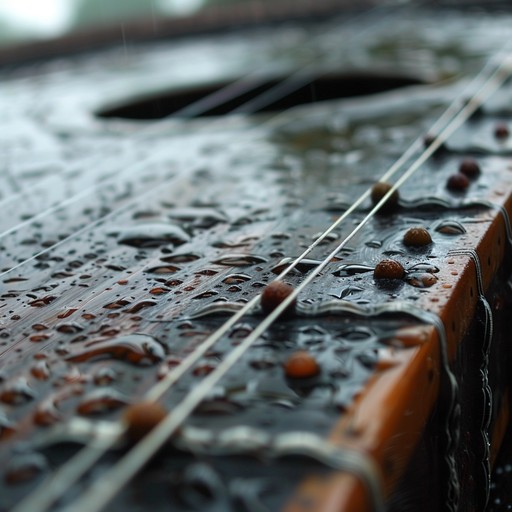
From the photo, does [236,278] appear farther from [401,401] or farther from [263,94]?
[263,94]

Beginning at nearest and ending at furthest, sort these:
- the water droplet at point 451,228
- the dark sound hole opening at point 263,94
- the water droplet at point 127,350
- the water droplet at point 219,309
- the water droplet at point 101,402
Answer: the water droplet at point 101,402, the water droplet at point 127,350, the water droplet at point 219,309, the water droplet at point 451,228, the dark sound hole opening at point 263,94

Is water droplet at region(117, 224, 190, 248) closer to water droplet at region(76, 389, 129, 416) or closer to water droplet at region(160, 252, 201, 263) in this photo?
water droplet at region(160, 252, 201, 263)

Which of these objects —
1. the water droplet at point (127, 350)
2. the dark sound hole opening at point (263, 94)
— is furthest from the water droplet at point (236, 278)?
the dark sound hole opening at point (263, 94)

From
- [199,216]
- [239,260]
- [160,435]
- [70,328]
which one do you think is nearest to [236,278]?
[239,260]

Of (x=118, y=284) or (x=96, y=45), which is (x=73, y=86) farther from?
(x=118, y=284)

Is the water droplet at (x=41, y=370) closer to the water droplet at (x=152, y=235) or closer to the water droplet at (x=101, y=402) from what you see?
the water droplet at (x=101, y=402)

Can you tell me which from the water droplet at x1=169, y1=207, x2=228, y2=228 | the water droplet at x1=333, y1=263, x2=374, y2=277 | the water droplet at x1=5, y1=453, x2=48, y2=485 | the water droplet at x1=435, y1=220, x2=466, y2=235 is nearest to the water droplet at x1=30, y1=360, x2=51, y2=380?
the water droplet at x1=5, y1=453, x2=48, y2=485
